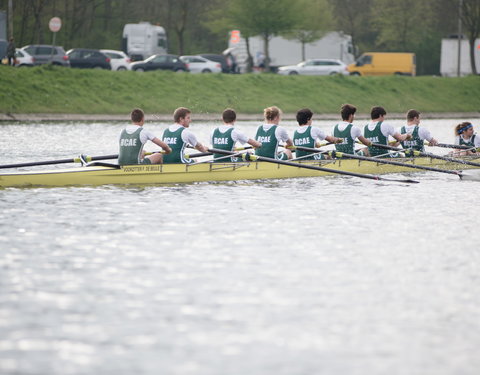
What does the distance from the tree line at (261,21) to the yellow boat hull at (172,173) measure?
143 feet

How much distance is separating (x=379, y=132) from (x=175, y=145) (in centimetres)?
549

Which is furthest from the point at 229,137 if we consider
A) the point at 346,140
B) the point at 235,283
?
the point at 235,283

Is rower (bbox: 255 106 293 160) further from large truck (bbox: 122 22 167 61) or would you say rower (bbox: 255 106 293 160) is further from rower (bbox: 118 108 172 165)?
large truck (bbox: 122 22 167 61)

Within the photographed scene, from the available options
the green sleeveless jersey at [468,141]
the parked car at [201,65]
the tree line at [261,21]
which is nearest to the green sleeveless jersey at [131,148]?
the green sleeveless jersey at [468,141]

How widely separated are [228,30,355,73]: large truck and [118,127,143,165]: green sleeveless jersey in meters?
50.7

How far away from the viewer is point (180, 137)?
18.4m

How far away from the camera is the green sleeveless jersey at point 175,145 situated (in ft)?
60.5

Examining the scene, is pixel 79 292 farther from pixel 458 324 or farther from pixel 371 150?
pixel 371 150

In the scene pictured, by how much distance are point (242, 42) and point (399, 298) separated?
200 ft

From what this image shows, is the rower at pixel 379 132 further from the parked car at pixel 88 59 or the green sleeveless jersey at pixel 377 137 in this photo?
the parked car at pixel 88 59

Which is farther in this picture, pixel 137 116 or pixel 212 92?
pixel 212 92

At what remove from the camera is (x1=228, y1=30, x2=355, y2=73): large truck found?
69.6 meters

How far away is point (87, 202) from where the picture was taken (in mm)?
16250

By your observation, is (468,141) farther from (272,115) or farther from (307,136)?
(272,115)
